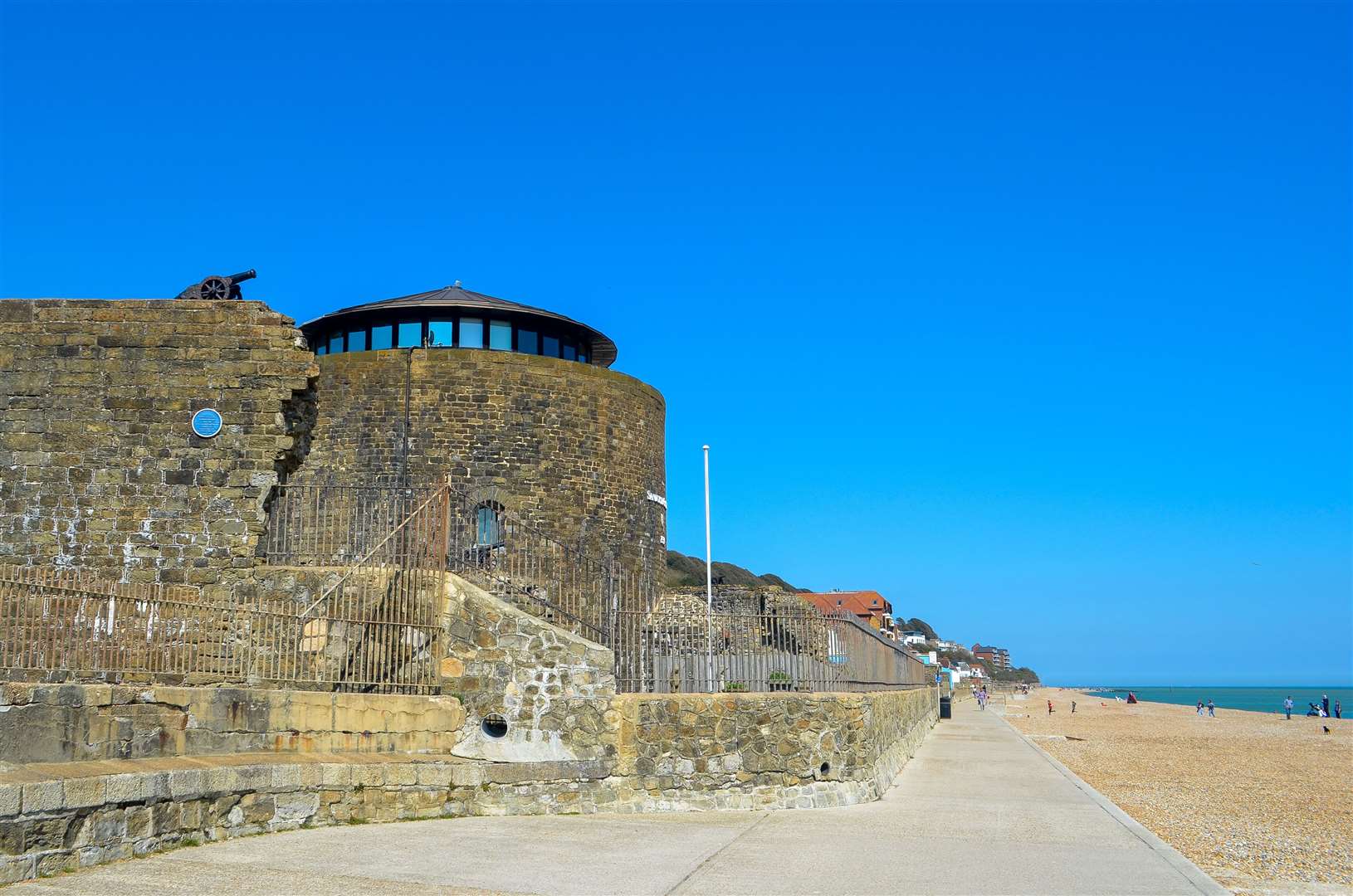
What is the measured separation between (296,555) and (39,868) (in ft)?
22.6

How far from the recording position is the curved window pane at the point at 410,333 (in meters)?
24.9

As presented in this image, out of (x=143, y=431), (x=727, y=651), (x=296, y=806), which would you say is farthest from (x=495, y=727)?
(x=143, y=431)

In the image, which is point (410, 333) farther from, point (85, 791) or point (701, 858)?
point (701, 858)

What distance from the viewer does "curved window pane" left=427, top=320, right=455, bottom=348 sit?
2483 cm

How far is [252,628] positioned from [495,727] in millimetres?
2955

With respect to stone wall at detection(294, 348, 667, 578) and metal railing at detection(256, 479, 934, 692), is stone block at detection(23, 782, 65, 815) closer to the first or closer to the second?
metal railing at detection(256, 479, 934, 692)

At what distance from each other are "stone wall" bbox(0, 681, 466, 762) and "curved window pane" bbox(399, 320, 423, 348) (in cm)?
1360

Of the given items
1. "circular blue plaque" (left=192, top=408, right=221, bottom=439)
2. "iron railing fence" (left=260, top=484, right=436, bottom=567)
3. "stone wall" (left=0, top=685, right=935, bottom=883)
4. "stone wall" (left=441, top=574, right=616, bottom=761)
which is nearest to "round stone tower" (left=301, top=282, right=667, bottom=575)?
"iron railing fence" (left=260, top=484, right=436, bottom=567)

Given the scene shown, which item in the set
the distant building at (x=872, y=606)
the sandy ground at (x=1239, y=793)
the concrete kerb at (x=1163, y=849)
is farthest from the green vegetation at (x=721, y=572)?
the concrete kerb at (x=1163, y=849)

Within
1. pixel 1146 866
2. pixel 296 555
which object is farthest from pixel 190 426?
pixel 1146 866

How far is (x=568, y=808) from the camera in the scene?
1275 centimetres

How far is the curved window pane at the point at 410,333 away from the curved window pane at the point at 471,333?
0.93 metres

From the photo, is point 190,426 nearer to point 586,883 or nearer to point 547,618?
point 547,618

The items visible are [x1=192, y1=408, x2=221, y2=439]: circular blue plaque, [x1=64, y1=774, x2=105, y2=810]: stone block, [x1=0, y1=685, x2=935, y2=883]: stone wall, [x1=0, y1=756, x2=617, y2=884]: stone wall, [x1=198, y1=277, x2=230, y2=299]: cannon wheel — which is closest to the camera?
[x1=0, y1=756, x2=617, y2=884]: stone wall
